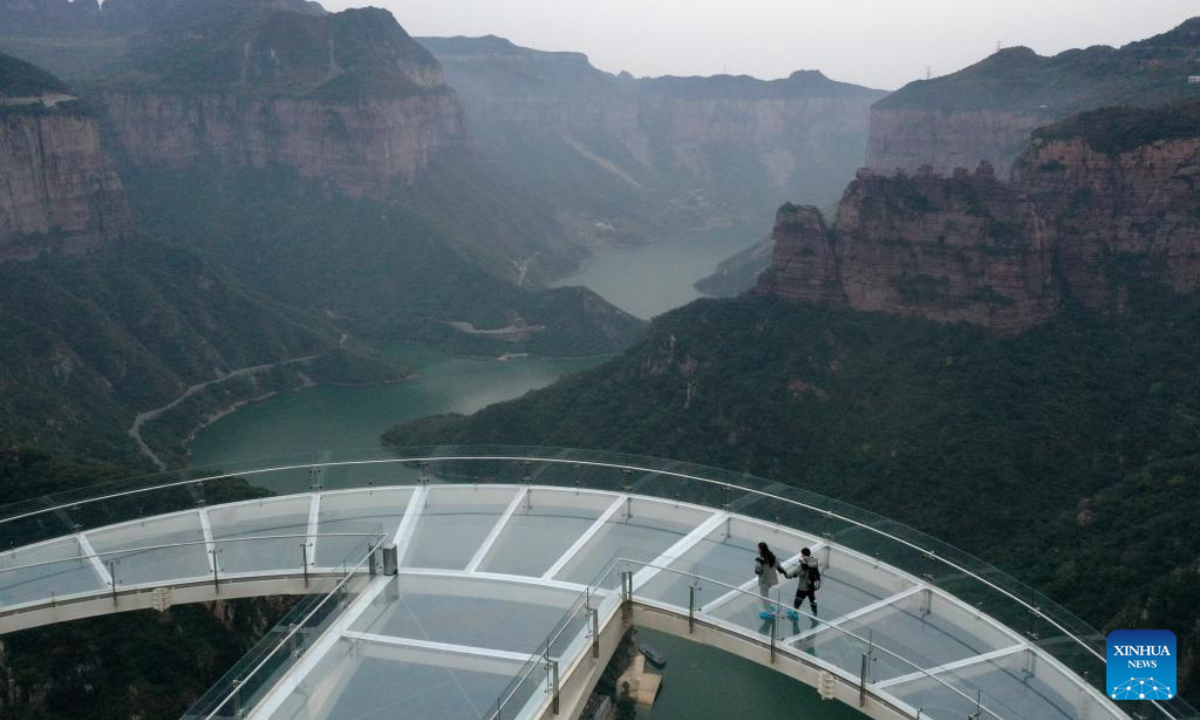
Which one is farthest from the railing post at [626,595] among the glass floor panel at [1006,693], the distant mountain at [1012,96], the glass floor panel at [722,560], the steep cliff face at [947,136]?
the steep cliff face at [947,136]

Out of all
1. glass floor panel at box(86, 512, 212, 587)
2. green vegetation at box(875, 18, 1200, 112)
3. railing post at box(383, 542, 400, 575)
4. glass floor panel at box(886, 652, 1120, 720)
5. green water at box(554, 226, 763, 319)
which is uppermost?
green vegetation at box(875, 18, 1200, 112)

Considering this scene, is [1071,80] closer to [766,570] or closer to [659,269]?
[659,269]

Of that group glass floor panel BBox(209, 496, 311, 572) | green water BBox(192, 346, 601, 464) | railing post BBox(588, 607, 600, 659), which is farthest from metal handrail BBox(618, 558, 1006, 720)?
green water BBox(192, 346, 601, 464)

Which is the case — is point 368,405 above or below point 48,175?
below

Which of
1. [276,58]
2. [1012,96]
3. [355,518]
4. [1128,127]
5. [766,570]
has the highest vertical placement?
[276,58]

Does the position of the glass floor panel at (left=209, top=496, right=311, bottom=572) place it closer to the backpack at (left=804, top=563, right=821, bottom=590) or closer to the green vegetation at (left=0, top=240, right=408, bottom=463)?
the backpack at (left=804, top=563, right=821, bottom=590)

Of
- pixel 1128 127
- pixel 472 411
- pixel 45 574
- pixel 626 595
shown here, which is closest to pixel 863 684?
pixel 626 595

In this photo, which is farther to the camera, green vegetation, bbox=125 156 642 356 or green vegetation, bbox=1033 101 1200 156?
green vegetation, bbox=125 156 642 356

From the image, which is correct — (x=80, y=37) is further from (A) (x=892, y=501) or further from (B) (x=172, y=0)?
(A) (x=892, y=501)
